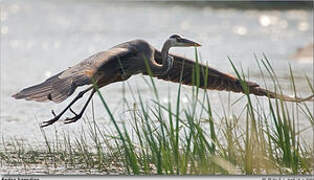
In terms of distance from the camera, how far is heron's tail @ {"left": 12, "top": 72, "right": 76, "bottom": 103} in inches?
181

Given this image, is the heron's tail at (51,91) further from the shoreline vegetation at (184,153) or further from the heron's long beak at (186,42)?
the heron's long beak at (186,42)

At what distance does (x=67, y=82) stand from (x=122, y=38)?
1008 centimetres

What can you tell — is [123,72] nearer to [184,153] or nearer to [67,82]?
[67,82]

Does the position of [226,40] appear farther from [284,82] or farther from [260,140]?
[260,140]

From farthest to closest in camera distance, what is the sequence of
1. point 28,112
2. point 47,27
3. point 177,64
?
1. point 47,27
2. point 28,112
3. point 177,64

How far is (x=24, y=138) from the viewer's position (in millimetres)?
6141

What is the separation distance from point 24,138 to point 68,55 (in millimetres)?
6958

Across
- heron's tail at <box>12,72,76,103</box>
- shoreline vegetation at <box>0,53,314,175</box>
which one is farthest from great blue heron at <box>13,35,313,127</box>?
shoreline vegetation at <box>0,53,314,175</box>

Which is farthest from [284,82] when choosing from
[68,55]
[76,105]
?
[68,55]

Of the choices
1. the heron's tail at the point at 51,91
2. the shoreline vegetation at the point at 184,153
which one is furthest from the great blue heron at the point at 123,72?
the shoreline vegetation at the point at 184,153

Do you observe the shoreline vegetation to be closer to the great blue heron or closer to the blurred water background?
the great blue heron

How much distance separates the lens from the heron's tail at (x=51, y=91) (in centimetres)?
460

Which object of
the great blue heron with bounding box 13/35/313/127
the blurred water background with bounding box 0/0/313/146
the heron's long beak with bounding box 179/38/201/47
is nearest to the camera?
the great blue heron with bounding box 13/35/313/127

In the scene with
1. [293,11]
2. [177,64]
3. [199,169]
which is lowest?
[199,169]
